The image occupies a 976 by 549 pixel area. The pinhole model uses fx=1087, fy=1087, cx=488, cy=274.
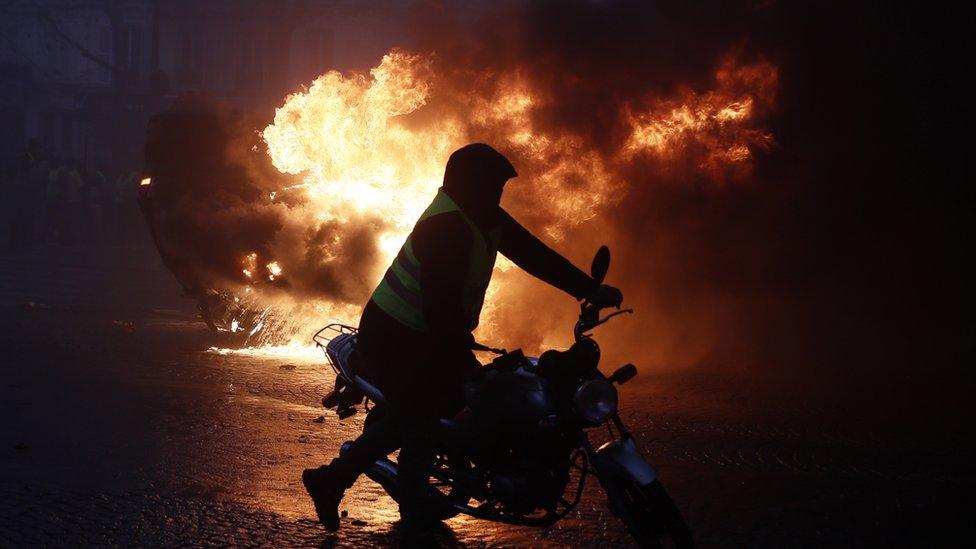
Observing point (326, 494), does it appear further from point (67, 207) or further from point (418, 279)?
point (67, 207)

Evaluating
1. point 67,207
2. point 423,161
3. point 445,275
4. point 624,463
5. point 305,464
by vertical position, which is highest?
point 67,207

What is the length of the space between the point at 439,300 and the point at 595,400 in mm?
759

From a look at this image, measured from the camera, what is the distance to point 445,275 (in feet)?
14.5

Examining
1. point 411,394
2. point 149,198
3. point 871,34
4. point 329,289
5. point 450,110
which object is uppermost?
point 871,34

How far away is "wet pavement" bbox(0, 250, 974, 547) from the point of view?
17.1 ft

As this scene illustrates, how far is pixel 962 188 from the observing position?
473 inches

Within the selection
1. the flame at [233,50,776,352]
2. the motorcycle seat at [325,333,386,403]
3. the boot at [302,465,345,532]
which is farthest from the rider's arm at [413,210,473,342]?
the flame at [233,50,776,352]

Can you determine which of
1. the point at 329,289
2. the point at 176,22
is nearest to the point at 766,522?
the point at 329,289

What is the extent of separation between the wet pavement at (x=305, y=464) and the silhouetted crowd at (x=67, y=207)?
1899cm

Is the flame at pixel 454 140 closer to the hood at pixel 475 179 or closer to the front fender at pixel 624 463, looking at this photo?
the hood at pixel 475 179

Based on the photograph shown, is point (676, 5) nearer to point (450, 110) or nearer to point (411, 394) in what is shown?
point (450, 110)

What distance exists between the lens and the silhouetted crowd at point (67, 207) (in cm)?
2784

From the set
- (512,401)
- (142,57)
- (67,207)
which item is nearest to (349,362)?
(512,401)

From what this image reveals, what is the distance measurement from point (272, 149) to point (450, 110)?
1.87 metres
